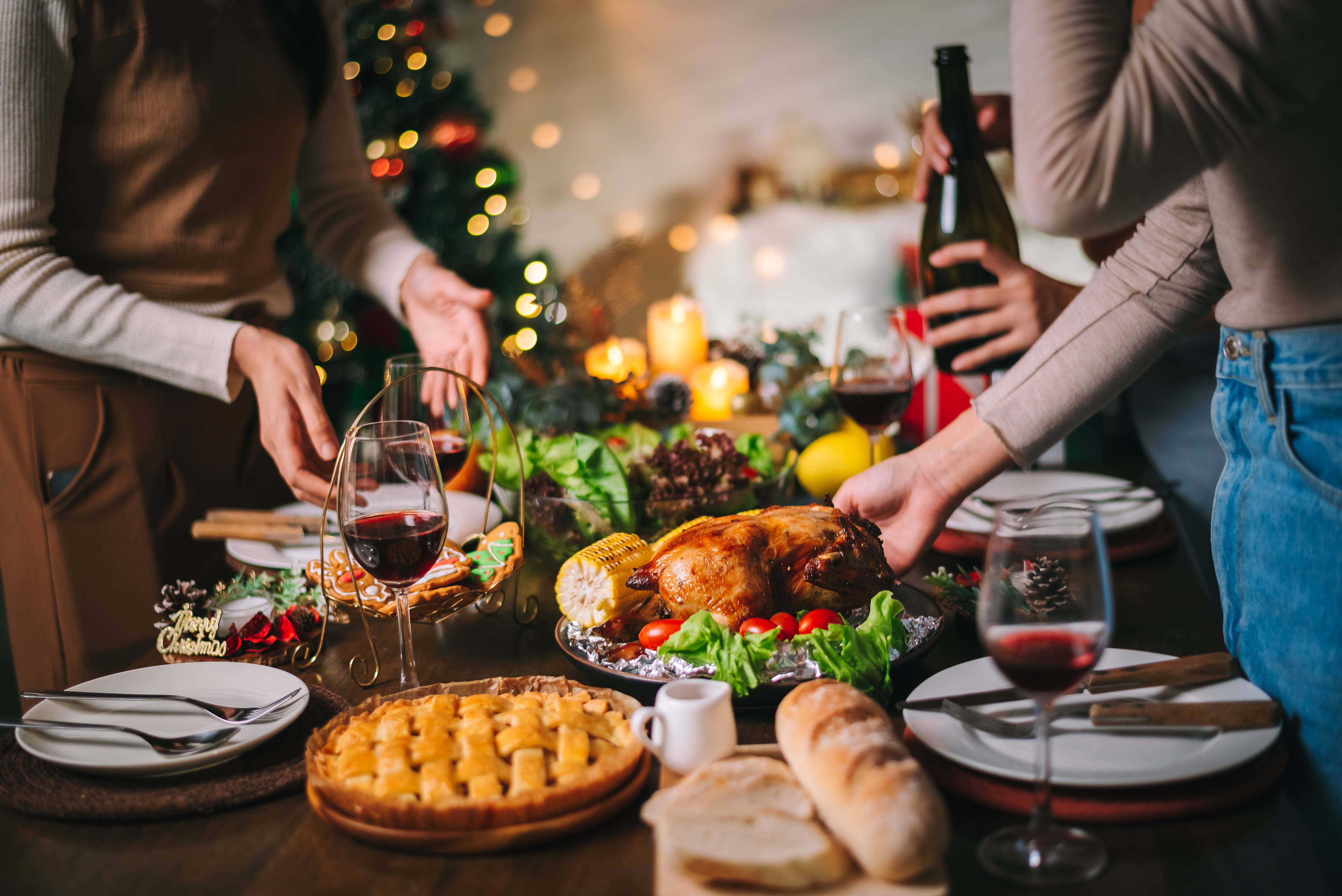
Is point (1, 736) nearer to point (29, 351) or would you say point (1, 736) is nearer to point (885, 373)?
point (29, 351)

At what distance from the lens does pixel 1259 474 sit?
0.79m

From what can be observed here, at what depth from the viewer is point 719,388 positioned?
2107mm

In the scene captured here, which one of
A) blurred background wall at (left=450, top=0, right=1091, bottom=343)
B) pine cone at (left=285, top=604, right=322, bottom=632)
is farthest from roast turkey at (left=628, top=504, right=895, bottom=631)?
blurred background wall at (left=450, top=0, right=1091, bottom=343)

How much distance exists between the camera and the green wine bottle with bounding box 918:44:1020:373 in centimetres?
149

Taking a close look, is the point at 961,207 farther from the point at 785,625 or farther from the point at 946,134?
the point at 785,625

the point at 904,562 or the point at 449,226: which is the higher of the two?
the point at 449,226

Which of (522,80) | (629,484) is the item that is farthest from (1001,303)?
(522,80)

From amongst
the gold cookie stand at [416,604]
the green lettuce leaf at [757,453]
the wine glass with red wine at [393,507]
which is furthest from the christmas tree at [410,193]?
the wine glass with red wine at [393,507]

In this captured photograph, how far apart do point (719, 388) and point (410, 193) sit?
1.77m

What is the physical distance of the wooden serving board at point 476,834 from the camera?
634 mm

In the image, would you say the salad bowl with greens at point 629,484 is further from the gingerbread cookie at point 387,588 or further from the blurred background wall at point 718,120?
the blurred background wall at point 718,120

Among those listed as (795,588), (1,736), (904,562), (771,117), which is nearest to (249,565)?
(1,736)

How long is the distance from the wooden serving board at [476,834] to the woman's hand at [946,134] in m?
1.16

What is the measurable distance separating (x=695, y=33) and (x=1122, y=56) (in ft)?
11.8
